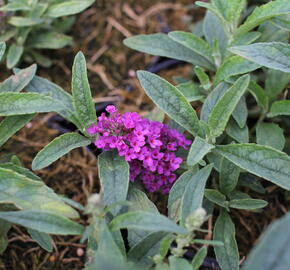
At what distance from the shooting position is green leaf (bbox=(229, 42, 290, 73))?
68.6 inches

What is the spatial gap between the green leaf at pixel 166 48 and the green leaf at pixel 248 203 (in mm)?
706

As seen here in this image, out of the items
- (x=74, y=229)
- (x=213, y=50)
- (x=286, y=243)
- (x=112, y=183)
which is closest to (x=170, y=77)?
(x=213, y=50)

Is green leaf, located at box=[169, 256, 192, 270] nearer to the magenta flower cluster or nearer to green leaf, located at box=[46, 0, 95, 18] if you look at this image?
the magenta flower cluster

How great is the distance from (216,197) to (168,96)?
45 centimetres

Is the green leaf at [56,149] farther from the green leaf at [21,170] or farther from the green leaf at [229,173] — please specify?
the green leaf at [229,173]

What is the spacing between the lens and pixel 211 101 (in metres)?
1.95

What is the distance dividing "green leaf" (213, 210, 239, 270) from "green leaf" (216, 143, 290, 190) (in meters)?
0.32

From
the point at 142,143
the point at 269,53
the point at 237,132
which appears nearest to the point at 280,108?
the point at 237,132

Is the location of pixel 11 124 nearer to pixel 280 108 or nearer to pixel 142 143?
pixel 142 143

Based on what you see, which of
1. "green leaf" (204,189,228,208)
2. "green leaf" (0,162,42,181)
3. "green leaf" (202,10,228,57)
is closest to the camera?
"green leaf" (0,162,42,181)

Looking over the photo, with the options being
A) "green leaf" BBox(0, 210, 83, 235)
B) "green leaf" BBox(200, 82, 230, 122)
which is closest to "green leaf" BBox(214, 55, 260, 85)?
"green leaf" BBox(200, 82, 230, 122)

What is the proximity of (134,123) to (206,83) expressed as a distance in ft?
1.52

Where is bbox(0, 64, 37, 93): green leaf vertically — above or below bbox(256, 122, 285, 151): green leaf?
above

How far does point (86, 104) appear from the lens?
6.01ft
